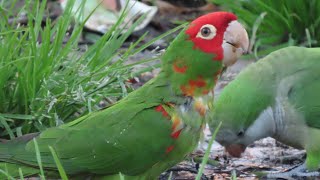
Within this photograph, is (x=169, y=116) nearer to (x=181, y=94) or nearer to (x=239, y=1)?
(x=181, y=94)

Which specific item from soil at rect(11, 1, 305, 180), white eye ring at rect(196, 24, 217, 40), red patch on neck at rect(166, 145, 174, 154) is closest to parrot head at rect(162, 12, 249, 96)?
white eye ring at rect(196, 24, 217, 40)

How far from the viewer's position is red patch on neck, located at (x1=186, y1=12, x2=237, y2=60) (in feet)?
8.11

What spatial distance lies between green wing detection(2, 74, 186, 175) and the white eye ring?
0.24 meters

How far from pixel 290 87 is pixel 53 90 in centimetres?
109

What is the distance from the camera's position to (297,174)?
3457mm

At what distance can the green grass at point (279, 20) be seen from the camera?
4.88 m

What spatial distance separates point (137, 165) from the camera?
2562 mm

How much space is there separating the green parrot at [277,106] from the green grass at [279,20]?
3.64 feet

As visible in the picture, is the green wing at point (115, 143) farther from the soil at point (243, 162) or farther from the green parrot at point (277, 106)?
the green parrot at point (277, 106)

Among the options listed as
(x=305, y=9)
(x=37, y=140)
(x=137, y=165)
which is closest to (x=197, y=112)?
(x=137, y=165)

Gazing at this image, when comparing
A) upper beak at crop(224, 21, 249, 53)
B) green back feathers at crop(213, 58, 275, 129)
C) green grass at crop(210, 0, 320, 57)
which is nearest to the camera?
upper beak at crop(224, 21, 249, 53)

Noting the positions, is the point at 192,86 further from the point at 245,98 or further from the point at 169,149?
the point at 245,98

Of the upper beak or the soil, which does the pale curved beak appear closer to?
the upper beak

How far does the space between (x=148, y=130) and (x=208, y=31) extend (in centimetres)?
37
